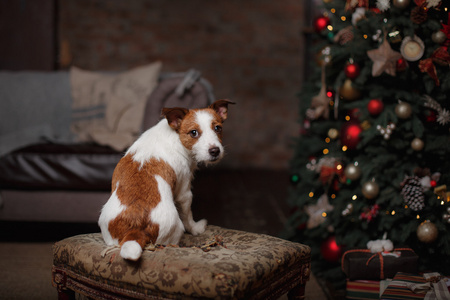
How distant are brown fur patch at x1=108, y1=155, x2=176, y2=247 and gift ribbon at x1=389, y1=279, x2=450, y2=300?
0.96 m

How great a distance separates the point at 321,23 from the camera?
8.05 feet

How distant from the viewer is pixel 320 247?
2.28 m

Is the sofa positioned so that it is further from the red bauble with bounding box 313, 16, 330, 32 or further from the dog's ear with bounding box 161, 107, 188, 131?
the dog's ear with bounding box 161, 107, 188, 131

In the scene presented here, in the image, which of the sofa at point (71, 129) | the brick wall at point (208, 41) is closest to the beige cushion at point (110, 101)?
the sofa at point (71, 129)

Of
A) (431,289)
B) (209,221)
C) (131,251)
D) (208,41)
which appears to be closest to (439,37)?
(431,289)

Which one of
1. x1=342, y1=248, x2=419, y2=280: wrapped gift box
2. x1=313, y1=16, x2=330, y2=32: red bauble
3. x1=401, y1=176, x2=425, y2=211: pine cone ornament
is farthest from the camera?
x1=313, y1=16, x2=330, y2=32: red bauble

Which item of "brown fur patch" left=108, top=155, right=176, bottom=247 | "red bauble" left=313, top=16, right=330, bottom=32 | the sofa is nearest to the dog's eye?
"brown fur patch" left=108, top=155, right=176, bottom=247

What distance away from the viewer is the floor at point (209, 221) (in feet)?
6.43

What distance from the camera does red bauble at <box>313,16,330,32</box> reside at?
7.98ft

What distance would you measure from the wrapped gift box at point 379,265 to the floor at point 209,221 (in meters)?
0.29

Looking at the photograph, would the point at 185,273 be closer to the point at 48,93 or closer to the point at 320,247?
the point at 320,247

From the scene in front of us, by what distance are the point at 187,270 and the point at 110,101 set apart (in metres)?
2.15

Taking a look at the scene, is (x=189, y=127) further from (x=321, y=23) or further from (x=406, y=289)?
(x=321, y=23)

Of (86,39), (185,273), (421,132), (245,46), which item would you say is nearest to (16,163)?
(185,273)
